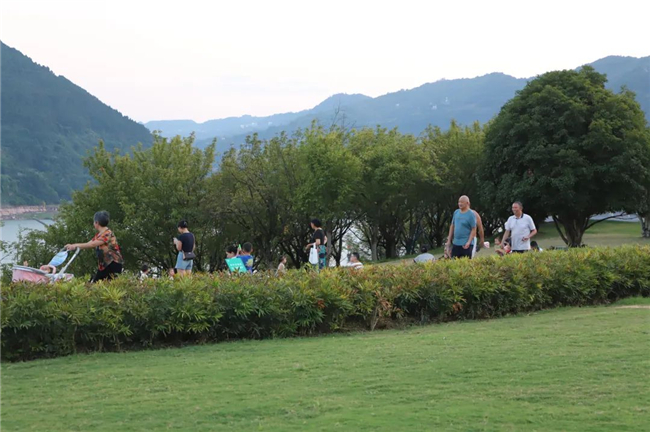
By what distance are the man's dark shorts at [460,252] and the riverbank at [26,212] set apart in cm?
9128

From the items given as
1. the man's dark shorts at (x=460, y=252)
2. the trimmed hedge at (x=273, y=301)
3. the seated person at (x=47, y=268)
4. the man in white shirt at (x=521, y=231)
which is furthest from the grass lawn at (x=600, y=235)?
the seated person at (x=47, y=268)

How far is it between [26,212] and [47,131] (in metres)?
44.2

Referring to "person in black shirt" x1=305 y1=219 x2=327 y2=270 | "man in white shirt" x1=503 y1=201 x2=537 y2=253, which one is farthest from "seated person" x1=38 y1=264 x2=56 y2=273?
"man in white shirt" x1=503 y1=201 x2=537 y2=253

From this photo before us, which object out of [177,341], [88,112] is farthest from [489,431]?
[88,112]

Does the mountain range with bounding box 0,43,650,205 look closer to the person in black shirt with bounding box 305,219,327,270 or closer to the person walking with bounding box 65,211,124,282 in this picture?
the person in black shirt with bounding box 305,219,327,270

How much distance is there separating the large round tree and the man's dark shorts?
22.1 metres

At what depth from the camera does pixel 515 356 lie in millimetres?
7488

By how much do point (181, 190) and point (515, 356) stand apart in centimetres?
3893

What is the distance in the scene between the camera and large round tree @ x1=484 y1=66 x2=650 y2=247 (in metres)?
34.9

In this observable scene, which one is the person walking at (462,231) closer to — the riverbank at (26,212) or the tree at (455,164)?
the tree at (455,164)

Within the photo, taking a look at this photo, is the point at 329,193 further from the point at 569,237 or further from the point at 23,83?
the point at 23,83

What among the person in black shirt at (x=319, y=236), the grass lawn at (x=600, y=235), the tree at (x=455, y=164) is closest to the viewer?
the person in black shirt at (x=319, y=236)

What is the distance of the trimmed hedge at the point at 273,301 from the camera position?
27.7 feet

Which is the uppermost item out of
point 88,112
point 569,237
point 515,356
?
point 88,112
